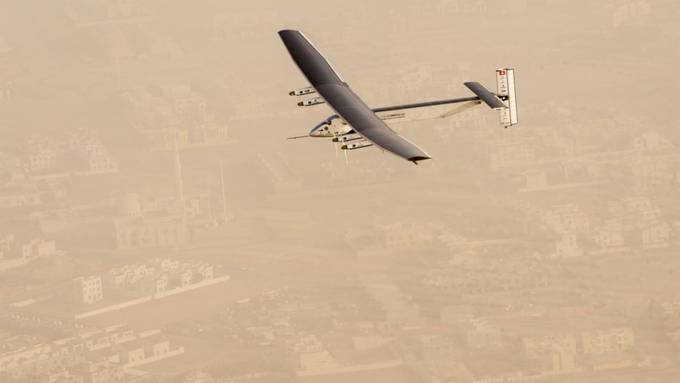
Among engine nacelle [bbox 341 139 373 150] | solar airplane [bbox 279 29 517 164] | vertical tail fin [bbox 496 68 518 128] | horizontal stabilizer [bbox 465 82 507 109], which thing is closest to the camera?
solar airplane [bbox 279 29 517 164]

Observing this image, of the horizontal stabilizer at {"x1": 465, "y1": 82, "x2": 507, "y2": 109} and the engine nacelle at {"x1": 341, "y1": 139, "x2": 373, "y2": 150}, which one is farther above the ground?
the horizontal stabilizer at {"x1": 465, "y1": 82, "x2": 507, "y2": 109}

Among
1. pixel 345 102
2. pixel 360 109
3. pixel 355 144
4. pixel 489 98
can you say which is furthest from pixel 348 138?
pixel 489 98

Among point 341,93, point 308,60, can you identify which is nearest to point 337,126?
point 341,93

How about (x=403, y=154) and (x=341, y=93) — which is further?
(x=341, y=93)

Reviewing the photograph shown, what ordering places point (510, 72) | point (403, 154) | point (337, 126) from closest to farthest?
1. point (403, 154)
2. point (337, 126)
3. point (510, 72)

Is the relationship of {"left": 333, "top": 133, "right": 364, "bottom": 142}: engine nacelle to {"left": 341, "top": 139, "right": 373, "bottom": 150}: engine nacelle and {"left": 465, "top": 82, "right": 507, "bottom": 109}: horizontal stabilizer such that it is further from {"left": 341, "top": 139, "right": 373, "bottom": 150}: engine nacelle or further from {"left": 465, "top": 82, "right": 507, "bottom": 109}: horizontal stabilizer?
{"left": 465, "top": 82, "right": 507, "bottom": 109}: horizontal stabilizer

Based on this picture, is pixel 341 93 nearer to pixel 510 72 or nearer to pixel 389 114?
pixel 389 114

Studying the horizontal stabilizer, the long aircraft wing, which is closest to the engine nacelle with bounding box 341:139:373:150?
the long aircraft wing
